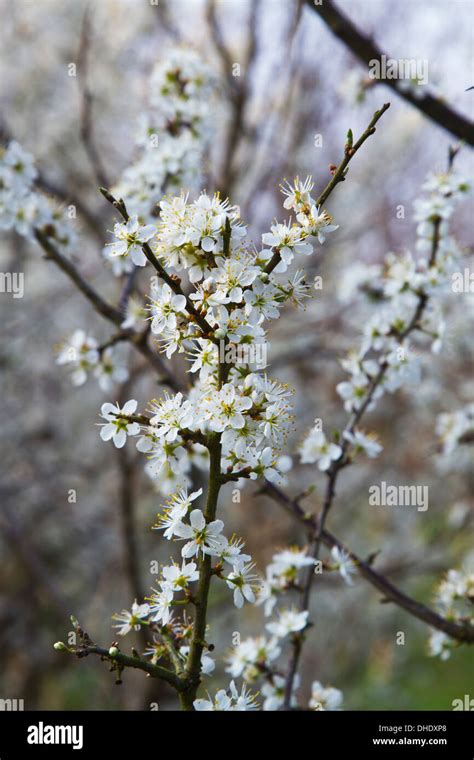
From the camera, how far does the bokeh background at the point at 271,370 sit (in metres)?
5.09

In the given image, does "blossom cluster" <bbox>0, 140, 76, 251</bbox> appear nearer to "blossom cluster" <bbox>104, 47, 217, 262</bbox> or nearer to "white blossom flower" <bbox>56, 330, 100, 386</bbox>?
"blossom cluster" <bbox>104, 47, 217, 262</bbox>

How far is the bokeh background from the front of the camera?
5.09 m

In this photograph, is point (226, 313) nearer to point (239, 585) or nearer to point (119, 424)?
point (119, 424)

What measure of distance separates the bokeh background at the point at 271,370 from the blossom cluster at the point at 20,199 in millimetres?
2097

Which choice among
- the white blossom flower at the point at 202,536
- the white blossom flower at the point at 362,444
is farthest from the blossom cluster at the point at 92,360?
the white blossom flower at the point at 202,536

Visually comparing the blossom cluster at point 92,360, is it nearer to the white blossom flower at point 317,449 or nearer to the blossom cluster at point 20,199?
the blossom cluster at point 20,199

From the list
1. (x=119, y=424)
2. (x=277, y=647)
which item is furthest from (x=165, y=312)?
(x=277, y=647)

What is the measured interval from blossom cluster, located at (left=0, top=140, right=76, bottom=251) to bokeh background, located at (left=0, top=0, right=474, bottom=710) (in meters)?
2.10

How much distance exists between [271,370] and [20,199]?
10.2 ft

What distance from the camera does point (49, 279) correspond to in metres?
7.73

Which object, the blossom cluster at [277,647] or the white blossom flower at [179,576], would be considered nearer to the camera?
the white blossom flower at [179,576]
